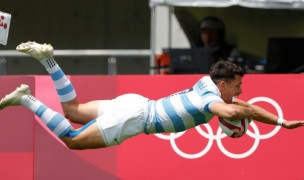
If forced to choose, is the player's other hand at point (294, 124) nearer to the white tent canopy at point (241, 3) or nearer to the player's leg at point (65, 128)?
the player's leg at point (65, 128)

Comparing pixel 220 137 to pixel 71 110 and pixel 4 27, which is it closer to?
pixel 71 110

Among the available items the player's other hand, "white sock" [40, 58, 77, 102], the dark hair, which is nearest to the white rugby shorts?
"white sock" [40, 58, 77, 102]

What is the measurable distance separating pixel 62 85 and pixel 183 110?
125 cm

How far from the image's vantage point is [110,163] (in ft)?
38.2

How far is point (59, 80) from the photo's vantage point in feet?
33.6

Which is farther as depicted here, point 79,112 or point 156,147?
point 156,147

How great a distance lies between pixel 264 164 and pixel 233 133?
1826 millimetres

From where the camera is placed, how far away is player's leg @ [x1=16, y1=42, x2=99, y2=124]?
10164 mm

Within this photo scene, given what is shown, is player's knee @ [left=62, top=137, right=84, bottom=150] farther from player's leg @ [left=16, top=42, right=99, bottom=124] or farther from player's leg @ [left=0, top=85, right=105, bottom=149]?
player's leg @ [left=16, top=42, right=99, bottom=124]

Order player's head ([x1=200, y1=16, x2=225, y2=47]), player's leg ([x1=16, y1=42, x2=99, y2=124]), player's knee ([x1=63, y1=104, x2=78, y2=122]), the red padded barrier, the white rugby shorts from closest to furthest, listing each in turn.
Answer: the white rugby shorts → player's leg ([x1=16, y1=42, x2=99, y2=124]) → player's knee ([x1=63, y1=104, x2=78, y2=122]) → the red padded barrier → player's head ([x1=200, y1=16, x2=225, y2=47])

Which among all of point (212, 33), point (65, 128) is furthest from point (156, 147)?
point (212, 33)

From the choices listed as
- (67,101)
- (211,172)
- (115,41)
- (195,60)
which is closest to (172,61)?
(195,60)

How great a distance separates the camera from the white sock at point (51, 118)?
33.0ft

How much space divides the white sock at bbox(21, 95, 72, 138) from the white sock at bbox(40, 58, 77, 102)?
0.24 meters
